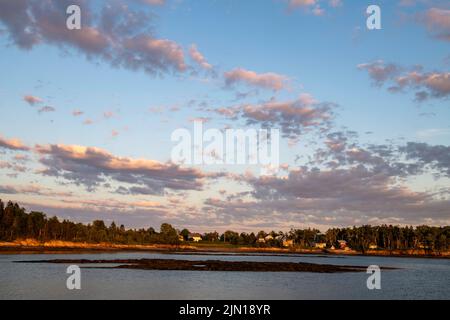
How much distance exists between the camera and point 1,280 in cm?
6112

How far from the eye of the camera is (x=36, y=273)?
72000 millimetres

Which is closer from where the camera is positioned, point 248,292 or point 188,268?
point 248,292
